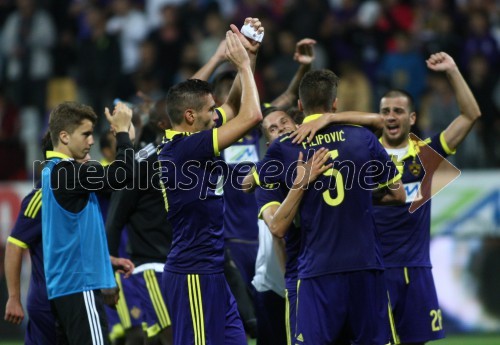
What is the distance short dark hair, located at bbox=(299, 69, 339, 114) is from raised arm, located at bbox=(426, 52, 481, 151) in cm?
149

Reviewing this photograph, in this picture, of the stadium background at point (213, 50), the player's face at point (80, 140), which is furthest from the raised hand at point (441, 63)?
the stadium background at point (213, 50)

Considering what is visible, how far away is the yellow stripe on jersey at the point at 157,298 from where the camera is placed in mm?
8180

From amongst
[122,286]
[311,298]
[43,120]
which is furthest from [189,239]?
[43,120]

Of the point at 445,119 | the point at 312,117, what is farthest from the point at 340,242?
the point at 445,119

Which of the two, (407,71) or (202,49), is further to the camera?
(202,49)

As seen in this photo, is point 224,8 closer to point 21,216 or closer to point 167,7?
point 167,7

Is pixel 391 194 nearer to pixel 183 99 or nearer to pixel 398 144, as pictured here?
pixel 183 99

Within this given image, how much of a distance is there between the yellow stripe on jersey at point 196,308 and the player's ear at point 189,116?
1066 mm

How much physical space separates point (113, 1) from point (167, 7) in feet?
3.19

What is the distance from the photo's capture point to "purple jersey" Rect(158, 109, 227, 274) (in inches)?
264

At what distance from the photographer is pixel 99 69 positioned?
1523 centimetres

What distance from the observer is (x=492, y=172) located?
40.9 feet

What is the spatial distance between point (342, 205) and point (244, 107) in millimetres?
923

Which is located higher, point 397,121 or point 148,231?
point 397,121
